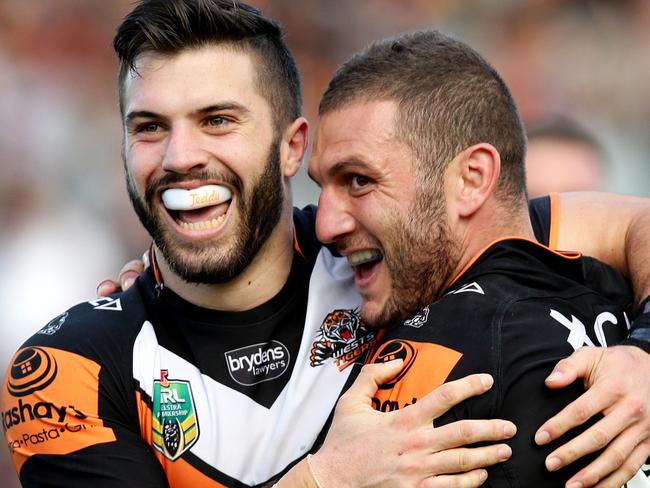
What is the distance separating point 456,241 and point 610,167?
3823 mm

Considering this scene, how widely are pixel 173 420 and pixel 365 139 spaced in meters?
1.00

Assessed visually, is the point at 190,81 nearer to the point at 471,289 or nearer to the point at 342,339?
the point at 342,339

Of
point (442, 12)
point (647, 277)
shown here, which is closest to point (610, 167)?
point (442, 12)

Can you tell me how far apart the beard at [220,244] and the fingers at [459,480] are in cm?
105

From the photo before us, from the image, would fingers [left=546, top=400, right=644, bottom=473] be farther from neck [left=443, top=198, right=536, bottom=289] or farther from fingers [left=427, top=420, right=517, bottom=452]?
neck [left=443, top=198, right=536, bottom=289]

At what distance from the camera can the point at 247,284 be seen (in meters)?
2.94

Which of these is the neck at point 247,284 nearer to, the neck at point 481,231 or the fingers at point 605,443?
the neck at point 481,231

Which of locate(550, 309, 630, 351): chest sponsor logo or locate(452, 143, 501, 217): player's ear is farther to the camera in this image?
locate(452, 143, 501, 217): player's ear

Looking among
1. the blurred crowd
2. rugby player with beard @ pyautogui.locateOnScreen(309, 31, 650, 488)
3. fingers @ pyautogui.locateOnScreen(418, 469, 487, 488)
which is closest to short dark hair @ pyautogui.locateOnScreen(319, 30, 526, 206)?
rugby player with beard @ pyautogui.locateOnScreen(309, 31, 650, 488)

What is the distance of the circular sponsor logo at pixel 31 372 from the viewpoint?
104 inches

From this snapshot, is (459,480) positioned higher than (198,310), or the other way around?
(198,310)

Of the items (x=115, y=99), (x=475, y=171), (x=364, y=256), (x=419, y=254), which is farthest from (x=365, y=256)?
(x=115, y=99)

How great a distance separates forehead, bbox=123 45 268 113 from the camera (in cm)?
280

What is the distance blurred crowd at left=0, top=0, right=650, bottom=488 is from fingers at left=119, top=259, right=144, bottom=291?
246cm
